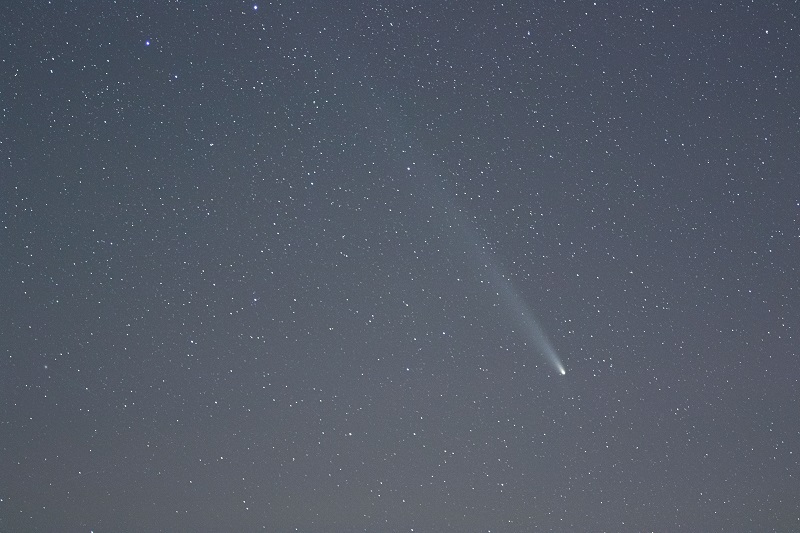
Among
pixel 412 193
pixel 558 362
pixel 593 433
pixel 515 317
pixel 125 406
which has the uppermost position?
pixel 412 193

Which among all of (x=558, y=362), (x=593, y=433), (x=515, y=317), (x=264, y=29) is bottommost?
(x=593, y=433)

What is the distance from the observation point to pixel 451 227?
1.51m

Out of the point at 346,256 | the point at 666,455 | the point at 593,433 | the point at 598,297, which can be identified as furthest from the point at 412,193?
the point at 666,455

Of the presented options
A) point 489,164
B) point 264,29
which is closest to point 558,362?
point 489,164

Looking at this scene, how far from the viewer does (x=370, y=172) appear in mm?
1504

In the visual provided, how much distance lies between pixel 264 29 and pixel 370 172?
46cm

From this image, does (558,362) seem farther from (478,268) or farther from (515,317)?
(478,268)

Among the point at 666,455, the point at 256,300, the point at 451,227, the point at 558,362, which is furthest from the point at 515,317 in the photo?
the point at 256,300

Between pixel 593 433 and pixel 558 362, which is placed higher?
pixel 558 362

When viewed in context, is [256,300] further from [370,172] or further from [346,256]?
[370,172]

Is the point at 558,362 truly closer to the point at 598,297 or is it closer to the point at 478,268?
the point at 598,297

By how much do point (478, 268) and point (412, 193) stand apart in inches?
10.6

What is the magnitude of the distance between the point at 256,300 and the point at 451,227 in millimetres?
561

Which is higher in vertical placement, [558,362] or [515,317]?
[515,317]
